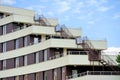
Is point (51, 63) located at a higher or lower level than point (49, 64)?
higher

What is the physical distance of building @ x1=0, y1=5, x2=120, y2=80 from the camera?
5709cm

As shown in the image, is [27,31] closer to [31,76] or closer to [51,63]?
[31,76]

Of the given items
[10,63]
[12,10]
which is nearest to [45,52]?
[10,63]

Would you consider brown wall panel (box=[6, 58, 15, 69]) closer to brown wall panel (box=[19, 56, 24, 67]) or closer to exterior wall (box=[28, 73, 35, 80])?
brown wall panel (box=[19, 56, 24, 67])

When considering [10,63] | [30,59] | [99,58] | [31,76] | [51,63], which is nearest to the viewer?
[99,58]

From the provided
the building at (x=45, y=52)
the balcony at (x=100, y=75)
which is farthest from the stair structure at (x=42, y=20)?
the balcony at (x=100, y=75)

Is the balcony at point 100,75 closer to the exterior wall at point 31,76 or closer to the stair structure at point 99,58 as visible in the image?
the stair structure at point 99,58

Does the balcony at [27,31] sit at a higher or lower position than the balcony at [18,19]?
lower

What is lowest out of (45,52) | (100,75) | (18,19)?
(100,75)

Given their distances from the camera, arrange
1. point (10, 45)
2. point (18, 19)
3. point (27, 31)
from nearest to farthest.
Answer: point (27, 31), point (18, 19), point (10, 45)

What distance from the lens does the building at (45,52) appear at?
57.1 m

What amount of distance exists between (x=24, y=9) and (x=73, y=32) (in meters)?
11.4

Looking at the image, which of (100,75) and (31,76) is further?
(31,76)

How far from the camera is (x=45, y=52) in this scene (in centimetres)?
6450
